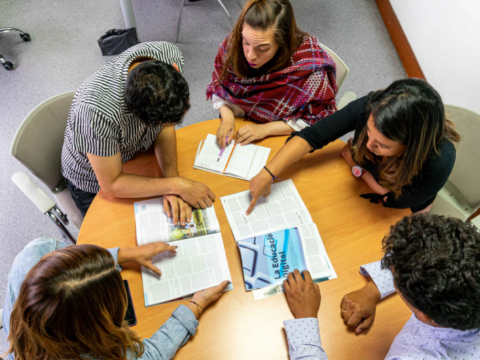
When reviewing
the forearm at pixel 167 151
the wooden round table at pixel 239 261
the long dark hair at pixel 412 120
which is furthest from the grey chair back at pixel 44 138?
the long dark hair at pixel 412 120

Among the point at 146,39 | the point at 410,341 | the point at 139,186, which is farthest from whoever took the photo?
the point at 146,39

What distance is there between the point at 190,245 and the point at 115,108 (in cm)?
55

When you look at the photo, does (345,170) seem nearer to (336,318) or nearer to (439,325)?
(336,318)

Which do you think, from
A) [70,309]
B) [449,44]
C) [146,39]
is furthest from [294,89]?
[146,39]

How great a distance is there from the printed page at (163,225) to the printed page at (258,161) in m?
0.23

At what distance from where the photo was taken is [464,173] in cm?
144

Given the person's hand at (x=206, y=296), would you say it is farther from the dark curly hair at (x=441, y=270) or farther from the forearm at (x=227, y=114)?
the forearm at (x=227, y=114)

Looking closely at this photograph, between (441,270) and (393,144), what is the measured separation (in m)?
0.45

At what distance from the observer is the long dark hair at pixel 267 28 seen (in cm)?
134

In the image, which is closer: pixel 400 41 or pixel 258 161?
pixel 258 161

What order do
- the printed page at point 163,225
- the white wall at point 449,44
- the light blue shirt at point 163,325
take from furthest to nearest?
the white wall at point 449,44 → the printed page at point 163,225 → the light blue shirt at point 163,325

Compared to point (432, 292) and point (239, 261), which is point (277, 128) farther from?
point (432, 292)

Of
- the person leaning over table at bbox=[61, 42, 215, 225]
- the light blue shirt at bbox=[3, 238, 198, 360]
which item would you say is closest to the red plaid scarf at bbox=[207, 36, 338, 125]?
the person leaning over table at bbox=[61, 42, 215, 225]

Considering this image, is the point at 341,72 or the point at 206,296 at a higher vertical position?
the point at 341,72
